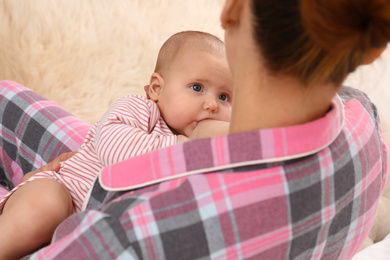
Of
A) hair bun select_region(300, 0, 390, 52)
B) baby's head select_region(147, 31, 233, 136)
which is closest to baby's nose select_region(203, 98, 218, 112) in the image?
baby's head select_region(147, 31, 233, 136)

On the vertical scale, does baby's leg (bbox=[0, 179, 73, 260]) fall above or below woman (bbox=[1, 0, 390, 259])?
below

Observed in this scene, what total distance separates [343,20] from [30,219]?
0.51 metres

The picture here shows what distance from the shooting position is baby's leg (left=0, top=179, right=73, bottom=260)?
0.73m

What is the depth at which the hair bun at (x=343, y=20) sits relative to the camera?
18.9 inches

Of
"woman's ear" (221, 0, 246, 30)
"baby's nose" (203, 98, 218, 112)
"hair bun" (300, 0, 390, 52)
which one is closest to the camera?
"hair bun" (300, 0, 390, 52)

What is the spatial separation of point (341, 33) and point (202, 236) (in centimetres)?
25

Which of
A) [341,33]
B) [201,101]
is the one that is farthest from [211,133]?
[341,33]

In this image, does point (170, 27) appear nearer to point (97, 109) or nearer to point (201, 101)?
point (97, 109)

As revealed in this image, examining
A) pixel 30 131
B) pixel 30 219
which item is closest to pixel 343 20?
pixel 30 219

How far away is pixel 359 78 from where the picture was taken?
1.82 meters

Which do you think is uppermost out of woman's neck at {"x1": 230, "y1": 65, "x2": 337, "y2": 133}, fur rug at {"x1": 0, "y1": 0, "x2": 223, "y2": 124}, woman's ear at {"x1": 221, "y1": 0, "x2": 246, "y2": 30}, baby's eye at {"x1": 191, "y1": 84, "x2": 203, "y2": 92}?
woman's ear at {"x1": 221, "y1": 0, "x2": 246, "y2": 30}

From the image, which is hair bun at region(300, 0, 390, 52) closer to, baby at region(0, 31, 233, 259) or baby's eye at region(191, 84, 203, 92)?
baby at region(0, 31, 233, 259)

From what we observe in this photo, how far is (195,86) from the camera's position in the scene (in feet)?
3.00

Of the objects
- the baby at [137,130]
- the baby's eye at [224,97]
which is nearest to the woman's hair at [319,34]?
the baby at [137,130]
